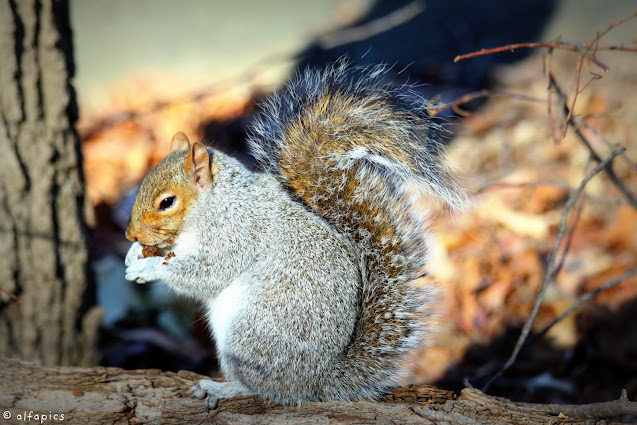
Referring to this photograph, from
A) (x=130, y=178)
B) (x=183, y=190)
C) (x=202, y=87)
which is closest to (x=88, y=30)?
(x=202, y=87)

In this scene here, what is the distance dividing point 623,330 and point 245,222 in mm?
1830

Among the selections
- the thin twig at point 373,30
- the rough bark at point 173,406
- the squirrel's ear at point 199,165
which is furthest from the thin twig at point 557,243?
the thin twig at point 373,30

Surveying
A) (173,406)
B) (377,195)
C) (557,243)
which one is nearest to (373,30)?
(377,195)

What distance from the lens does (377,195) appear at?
64.3 inches

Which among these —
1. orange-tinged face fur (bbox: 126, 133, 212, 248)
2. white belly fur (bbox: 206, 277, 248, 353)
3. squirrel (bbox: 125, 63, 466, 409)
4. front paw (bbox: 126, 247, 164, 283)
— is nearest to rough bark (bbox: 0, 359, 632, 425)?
squirrel (bbox: 125, 63, 466, 409)

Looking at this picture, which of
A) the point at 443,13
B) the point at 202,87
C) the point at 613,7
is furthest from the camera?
the point at 443,13

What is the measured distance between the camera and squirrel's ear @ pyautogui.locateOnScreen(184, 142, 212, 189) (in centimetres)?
164

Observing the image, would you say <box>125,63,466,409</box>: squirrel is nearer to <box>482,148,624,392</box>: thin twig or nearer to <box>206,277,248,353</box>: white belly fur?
<box>206,277,248,353</box>: white belly fur

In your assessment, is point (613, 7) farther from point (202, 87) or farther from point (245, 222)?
point (245, 222)

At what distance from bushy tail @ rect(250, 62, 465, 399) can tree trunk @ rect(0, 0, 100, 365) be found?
34.3 inches

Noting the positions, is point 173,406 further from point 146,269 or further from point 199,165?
point 199,165

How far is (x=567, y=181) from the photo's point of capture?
2.97 m

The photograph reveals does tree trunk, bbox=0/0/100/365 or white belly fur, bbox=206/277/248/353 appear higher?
tree trunk, bbox=0/0/100/365

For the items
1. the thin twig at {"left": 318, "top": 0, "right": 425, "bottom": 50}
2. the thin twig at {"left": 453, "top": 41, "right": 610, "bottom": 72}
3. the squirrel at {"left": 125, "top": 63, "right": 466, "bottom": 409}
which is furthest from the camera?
the thin twig at {"left": 318, "top": 0, "right": 425, "bottom": 50}
